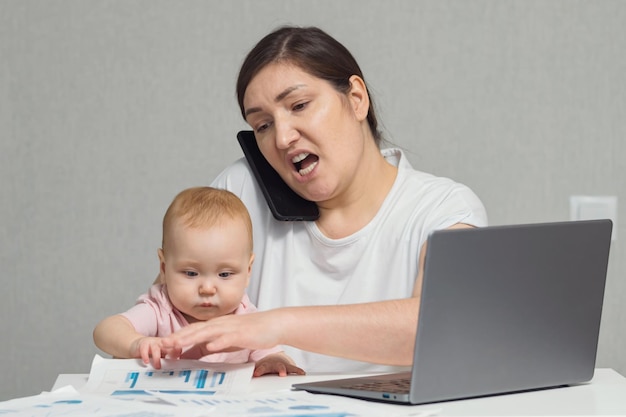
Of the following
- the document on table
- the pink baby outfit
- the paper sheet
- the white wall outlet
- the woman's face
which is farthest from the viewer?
the white wall outlet

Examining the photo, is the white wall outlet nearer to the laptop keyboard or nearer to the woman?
the woman

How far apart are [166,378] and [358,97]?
2.71 ft

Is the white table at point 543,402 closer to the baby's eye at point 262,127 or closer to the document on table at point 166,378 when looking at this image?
the document on table at point 166,378

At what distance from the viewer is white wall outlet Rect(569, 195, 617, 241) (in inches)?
105

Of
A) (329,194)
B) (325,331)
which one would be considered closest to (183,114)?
(329,194)

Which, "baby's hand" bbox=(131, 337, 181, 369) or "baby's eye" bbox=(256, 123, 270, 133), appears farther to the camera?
"baby's eye" bbox=(256, 123, 270, 133)

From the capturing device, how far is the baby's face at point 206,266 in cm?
150

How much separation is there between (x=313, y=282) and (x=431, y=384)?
→ 0.78 m

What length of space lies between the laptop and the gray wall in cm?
144

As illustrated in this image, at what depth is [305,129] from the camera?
1.73 m

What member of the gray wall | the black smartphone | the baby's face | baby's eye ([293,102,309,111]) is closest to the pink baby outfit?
the baby's face

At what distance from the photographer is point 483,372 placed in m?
1.11

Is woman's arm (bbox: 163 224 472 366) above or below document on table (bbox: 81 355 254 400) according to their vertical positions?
above

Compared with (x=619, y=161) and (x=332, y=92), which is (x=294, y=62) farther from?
(x=619, y=161)
